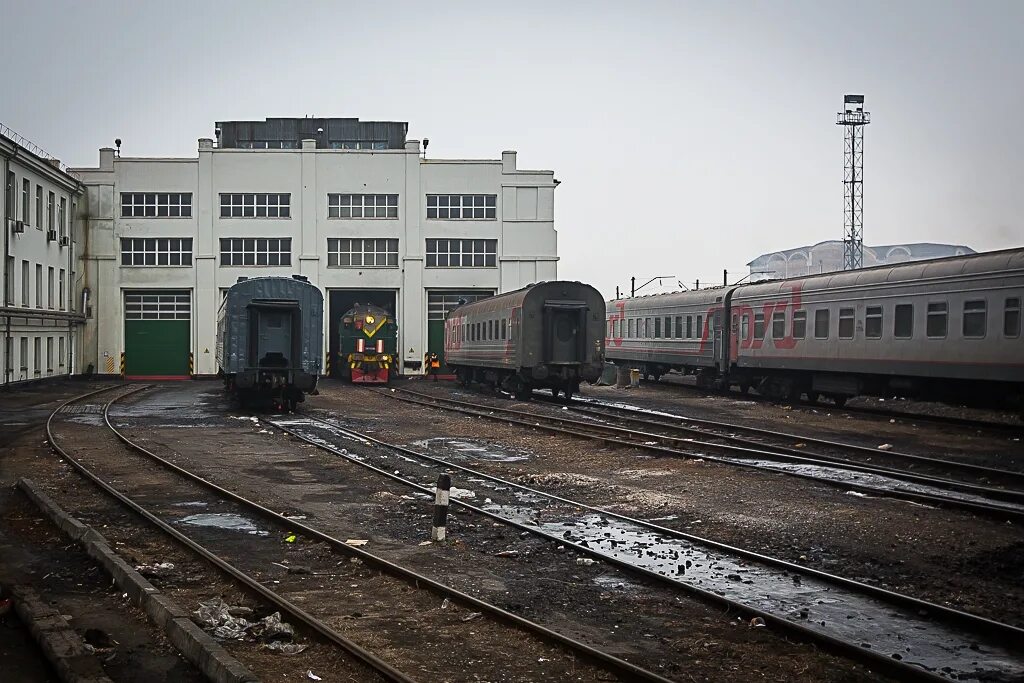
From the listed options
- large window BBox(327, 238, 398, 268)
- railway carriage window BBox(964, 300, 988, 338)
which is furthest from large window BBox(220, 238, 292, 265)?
railway carriage window BBox(964, 300, 988, 338)

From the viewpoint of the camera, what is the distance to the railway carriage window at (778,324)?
1091 inches

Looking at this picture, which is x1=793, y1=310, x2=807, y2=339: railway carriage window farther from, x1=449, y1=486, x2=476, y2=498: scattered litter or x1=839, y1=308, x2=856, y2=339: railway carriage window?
x1=449, y1=486, x2=476, y2=498: scattered litter

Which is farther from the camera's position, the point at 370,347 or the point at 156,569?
the point at 370,347

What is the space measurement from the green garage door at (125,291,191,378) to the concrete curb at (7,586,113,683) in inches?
1700

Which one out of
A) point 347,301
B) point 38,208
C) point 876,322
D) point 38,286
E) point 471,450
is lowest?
point 471,450

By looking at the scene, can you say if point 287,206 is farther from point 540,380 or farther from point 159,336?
point 540,380

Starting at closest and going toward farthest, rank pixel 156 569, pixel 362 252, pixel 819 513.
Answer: pixel 156 569 < pixel 819 513 < pixel 362 252

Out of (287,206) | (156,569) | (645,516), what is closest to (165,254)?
(287,206)

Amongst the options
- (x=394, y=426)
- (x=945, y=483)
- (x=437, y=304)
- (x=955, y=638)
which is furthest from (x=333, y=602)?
(x=437, y=304)

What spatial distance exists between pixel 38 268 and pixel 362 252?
47.8 feet

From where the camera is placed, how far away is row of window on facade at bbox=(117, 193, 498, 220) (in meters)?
50.1

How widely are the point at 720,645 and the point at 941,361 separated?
624 inches

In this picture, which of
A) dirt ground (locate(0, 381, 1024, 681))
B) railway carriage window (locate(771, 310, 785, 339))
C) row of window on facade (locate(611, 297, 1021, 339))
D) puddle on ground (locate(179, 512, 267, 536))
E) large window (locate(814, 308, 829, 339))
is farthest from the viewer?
railway carriage window (locate(771, 310, 785, 339))

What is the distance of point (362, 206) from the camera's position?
50.9 metres
